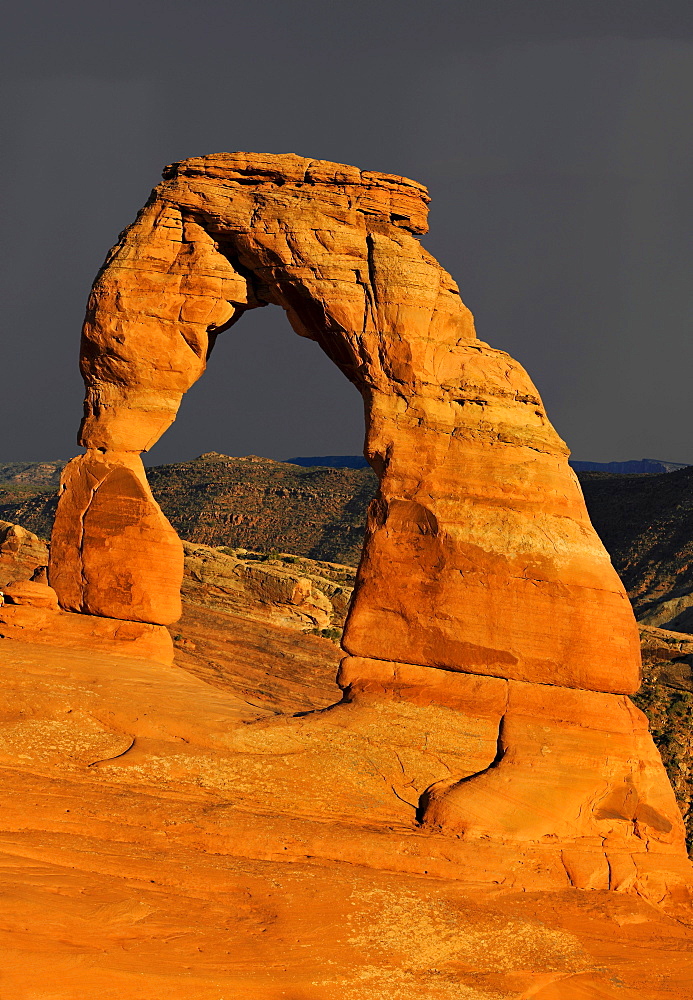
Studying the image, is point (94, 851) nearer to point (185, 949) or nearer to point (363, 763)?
point (185, 949)

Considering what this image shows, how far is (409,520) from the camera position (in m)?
16.0

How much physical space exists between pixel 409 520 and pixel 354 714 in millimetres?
3226

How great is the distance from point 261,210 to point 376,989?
1308cm

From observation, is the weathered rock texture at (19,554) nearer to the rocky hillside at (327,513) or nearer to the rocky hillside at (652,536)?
the rocky hillside at (327,513)

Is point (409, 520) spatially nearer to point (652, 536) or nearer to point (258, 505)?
point (652, 536)

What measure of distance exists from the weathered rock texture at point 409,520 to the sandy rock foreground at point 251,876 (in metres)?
0.31

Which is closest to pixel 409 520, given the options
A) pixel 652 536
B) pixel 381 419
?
pixel 381 419

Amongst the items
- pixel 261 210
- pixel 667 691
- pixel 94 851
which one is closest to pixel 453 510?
pixel 261 210

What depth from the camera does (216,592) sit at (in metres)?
34.6

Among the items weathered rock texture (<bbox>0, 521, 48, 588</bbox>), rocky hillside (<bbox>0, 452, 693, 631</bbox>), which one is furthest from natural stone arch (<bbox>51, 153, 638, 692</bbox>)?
rocky hillside (<bbox>0, 452, 693, 631</bbox>)

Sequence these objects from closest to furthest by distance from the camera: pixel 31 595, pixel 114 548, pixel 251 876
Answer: pixel 251 876 < pixel 31 595 < pixel 114 548

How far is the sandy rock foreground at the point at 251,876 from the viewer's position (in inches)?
348

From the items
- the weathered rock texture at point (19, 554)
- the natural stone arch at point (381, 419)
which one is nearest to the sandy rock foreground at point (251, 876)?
the natural stone arch at point (381, 419)

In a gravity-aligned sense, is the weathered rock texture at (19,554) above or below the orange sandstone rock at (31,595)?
below
